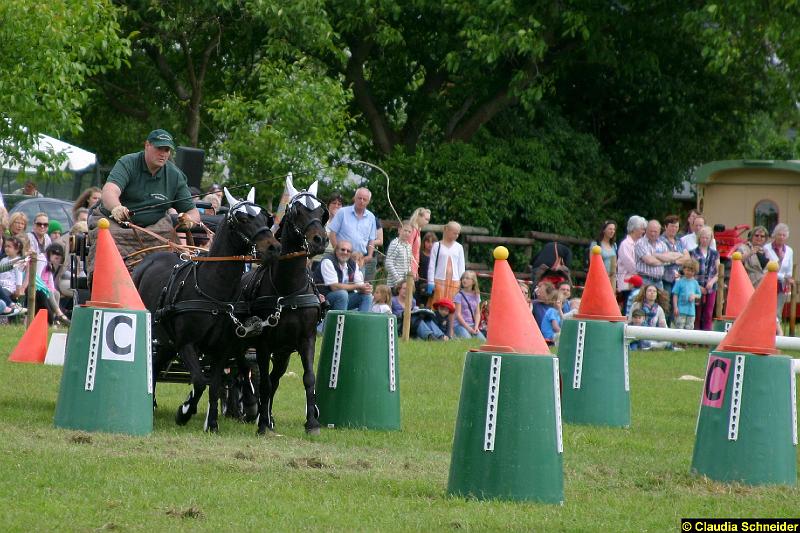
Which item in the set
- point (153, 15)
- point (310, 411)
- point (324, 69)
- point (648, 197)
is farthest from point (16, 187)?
point (310, 411)

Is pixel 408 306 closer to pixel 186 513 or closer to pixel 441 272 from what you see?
pixel 441 272

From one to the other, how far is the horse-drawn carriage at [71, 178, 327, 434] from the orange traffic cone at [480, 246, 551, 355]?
2.79 m

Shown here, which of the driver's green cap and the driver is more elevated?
the driver's green cap

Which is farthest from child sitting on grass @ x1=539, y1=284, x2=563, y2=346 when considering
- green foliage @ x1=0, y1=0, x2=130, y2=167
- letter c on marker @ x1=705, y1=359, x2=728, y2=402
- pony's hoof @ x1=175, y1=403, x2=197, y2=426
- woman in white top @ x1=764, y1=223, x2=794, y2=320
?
letter c on marker @ x1=705, y1=359, x2=728, y2=402

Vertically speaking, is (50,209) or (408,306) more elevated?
(50,209)

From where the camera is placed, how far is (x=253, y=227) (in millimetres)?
10602

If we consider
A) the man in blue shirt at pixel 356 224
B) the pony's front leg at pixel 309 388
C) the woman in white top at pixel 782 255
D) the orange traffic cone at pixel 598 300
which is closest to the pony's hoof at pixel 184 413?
the pony's front leg at pixel 309 388

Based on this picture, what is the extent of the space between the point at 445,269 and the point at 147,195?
347 inches

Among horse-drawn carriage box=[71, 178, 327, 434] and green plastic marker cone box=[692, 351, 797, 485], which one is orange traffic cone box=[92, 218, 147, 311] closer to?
horse-drawn carriage box=[71, 178, 327, 434]

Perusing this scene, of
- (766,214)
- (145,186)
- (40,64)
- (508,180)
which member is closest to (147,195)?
(145,186)

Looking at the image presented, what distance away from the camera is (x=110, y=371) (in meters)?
10.0

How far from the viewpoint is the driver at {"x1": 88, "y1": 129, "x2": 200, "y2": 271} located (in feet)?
38.4

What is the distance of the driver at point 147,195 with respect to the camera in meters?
11.7

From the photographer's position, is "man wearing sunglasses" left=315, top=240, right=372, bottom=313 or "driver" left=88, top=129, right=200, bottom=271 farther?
"man wearing sunglasses" left=315, top=240, right=372, bottom=313
